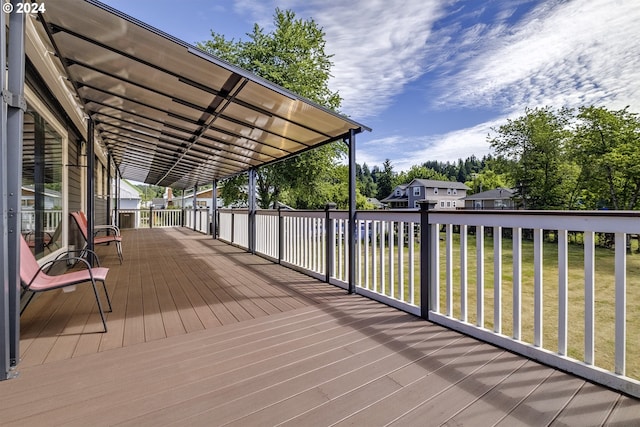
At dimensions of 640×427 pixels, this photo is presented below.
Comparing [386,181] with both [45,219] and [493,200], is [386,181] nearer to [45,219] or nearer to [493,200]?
[493,200]

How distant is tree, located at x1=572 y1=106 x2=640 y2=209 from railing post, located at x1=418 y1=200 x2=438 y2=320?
76.2ft

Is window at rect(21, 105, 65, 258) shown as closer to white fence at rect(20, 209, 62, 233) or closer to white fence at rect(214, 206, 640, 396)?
white fence at rect(20, 209, 62, 233)

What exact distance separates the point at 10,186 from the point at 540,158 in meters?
29.8

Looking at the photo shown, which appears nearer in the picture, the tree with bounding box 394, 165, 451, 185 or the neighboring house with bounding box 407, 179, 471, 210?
the neighboring house with bounding box 407, 179, 471, 210

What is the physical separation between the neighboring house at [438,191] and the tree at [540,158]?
638 inches

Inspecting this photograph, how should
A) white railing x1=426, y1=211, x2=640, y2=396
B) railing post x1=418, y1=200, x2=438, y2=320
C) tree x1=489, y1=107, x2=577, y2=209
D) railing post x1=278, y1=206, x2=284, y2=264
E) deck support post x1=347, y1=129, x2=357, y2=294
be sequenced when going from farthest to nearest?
tree x1=489, y1=107, x2=577, y2=209 → railing post x1=278, y1=206, x2=284, y2=264 → deck support post x1=347, y1=129, x2=357, y2=294 → railing post x1=418, y1=200, x2=438, y2=320 → white railing x1=426, y1=211, x2=640, y2=396

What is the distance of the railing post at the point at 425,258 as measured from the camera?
2.72 meters

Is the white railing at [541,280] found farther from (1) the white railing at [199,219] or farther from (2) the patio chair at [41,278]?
(1) the white railing at [199,219]

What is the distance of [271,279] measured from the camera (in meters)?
4.32

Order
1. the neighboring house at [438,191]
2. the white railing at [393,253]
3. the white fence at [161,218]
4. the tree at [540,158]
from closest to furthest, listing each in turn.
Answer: the white railing at [393,253] < the white fence at [161,218] < the tree at [540,158] < the neighboring house at [438,191]

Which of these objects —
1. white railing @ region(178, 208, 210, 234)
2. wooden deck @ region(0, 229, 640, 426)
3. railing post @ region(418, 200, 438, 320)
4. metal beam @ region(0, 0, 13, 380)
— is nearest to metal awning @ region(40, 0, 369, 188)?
metal beam @ region(0, 0, 13, 380)

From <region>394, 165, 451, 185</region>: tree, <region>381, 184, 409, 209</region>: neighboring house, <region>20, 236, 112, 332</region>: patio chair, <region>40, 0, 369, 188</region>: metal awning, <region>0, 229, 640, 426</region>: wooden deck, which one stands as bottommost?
<region>0, 229, 640, 426</region>: wooden deck

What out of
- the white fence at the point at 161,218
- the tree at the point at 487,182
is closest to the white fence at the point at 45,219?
the white fence at the point at 161,218

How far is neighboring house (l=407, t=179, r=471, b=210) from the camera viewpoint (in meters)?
44.0
